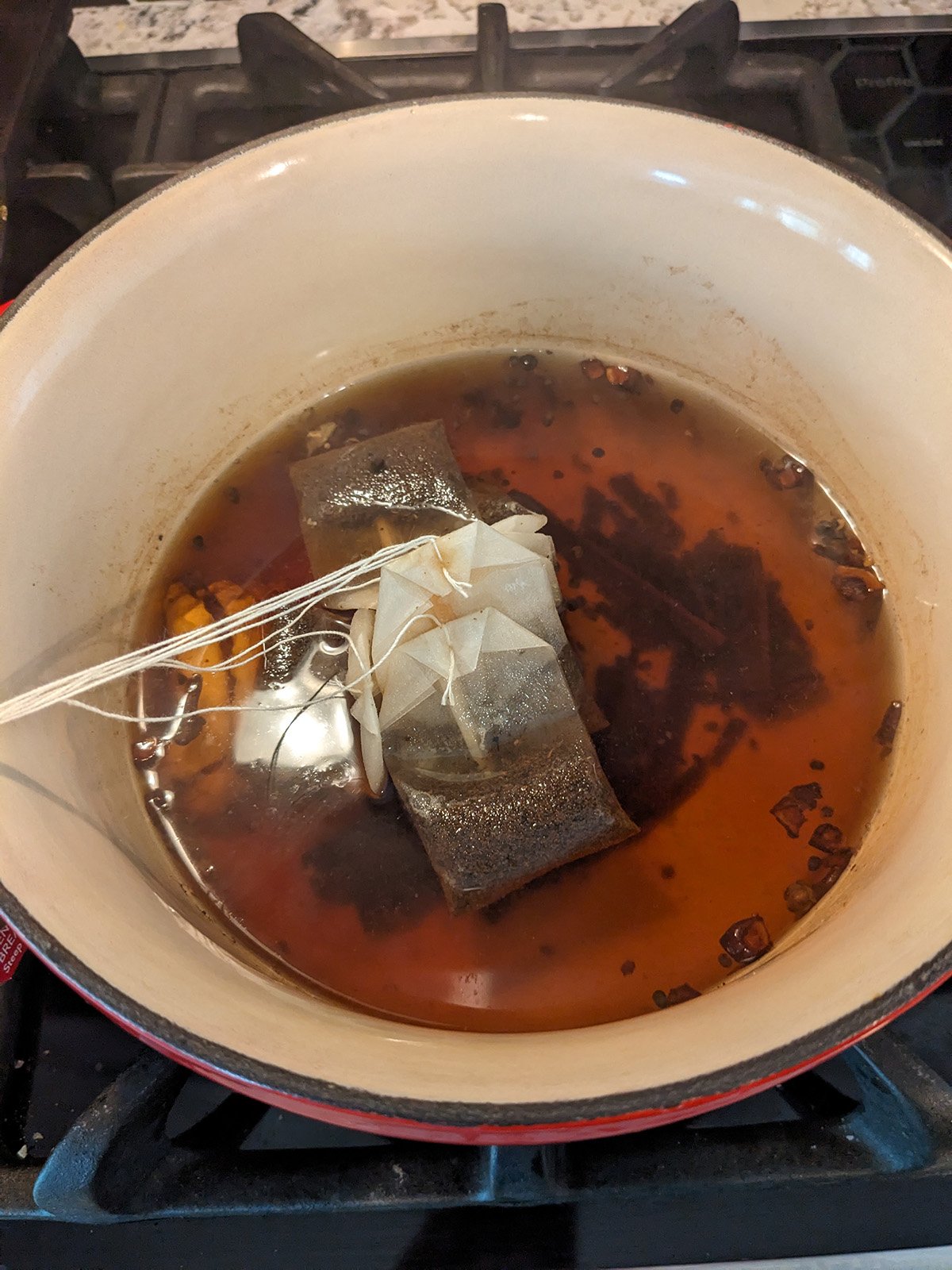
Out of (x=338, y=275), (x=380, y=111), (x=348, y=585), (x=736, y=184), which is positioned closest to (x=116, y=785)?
(x=348, y=585)

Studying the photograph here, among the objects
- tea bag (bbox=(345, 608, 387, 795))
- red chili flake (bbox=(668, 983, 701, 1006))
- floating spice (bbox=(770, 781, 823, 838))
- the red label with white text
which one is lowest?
red chili flake (bbox=(668, 983, 701, 1006))

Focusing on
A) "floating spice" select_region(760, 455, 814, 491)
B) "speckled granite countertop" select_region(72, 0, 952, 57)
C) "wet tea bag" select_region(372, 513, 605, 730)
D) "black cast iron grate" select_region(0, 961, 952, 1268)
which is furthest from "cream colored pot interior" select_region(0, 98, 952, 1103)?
"speckled granite countertop" select_region(72, 0, 952, 57)

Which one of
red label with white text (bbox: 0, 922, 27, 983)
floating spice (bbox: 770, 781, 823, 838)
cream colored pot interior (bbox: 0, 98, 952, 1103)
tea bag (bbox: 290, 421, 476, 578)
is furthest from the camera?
tea bag (bbox: 290, 421, 476, 578)

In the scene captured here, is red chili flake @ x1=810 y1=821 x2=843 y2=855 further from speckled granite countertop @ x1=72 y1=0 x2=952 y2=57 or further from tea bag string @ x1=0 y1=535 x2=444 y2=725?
speckled granite countertop @ x1=72 y1=0 x2=952 y2=57

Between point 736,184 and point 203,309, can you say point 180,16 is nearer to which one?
point 203,309

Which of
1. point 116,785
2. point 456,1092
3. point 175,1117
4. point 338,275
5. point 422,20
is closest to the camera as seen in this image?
point 456,1092
